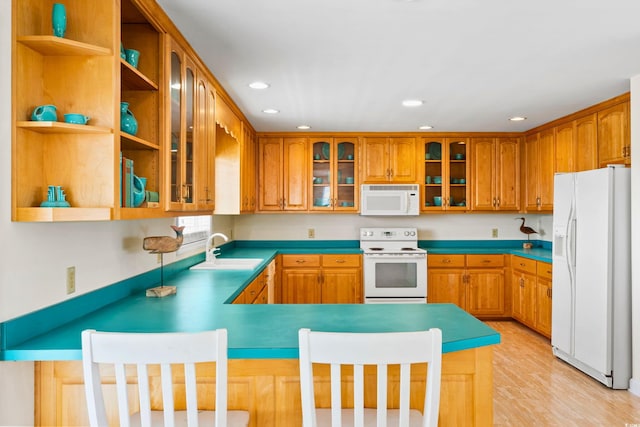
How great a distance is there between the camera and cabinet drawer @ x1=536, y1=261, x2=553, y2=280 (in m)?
4.05

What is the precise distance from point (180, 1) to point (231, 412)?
1.75 m

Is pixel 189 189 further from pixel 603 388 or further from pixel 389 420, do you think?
pixel 603 388

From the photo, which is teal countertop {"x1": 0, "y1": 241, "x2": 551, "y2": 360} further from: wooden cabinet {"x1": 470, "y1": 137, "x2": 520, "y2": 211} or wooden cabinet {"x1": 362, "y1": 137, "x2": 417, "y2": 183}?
wooden cabinet {"x1": 470, "y1": 137, "x2": 520, "y2": 211}

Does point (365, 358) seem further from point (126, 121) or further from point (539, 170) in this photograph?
point (539, 170)

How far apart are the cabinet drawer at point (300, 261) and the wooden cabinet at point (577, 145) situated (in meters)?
2.78

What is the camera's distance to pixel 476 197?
5043 mm

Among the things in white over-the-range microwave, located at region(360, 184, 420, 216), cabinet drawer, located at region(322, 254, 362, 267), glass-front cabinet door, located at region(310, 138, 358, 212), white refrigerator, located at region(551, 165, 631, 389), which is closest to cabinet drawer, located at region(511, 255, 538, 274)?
white refrigerator, located at region(551, 165, 631, 389)

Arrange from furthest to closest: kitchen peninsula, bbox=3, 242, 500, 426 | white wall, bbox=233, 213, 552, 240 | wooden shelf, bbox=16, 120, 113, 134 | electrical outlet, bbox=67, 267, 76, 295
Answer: white wall, bbox=233, 213, 552, 240 → electrical outlet, bbox=67, 267, 76, 295 → kitchen peninsula, bbox=3, 242, 500, 426 → wooden shelf, bbox=16, 120, 113, 134

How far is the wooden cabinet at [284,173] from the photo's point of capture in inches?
197

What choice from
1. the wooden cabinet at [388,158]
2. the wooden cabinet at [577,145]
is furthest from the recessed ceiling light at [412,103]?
the wooden cabinet at [577,145]

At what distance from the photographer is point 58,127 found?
141 centimetres

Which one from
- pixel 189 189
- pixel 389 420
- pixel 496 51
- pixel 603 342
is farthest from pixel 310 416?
pixel 603 342

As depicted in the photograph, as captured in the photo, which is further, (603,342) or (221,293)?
(603,342)

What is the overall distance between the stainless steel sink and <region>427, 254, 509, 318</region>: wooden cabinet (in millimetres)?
2193
